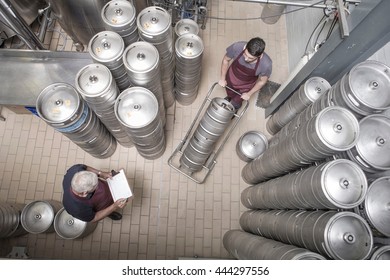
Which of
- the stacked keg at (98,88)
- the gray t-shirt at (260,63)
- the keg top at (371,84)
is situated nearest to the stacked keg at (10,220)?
the stacked keg at (98,88)

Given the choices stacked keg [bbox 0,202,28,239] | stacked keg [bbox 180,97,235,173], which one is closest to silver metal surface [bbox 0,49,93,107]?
stacked keg [bbox 0,202,28,239]

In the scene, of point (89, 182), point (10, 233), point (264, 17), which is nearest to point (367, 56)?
point (264, 17)

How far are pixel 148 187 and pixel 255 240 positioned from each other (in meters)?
1.78

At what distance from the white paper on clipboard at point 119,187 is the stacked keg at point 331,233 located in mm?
1637

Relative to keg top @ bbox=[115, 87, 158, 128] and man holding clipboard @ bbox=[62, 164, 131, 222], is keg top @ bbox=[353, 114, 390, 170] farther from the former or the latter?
man holding clipboard @ bbox=[62, 164, 131, 222]

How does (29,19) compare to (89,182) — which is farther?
(29,19)

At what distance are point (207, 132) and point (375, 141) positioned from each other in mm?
1715

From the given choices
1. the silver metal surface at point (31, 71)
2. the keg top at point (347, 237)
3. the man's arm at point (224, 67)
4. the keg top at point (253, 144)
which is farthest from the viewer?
the keg top at point (253, 144)

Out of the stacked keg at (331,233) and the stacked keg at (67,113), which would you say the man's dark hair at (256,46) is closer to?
the stacked keg at (331,233)

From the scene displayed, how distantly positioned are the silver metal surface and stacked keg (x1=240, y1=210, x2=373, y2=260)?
3.45 meters

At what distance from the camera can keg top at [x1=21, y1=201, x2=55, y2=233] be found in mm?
3271

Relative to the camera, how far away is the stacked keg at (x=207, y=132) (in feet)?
10.0

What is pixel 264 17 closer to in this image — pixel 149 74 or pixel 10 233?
pixel 149 74
